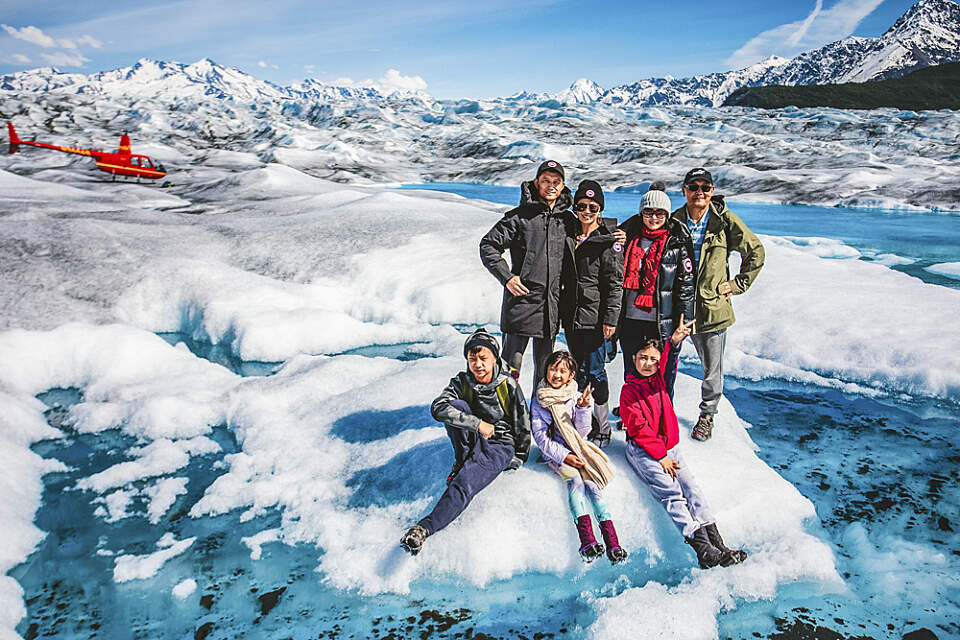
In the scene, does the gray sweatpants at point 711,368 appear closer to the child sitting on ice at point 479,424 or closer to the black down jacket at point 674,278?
the black down jacket at point 674,278

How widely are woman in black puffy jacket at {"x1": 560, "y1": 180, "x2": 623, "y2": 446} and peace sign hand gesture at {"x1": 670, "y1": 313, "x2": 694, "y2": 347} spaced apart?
481 mm

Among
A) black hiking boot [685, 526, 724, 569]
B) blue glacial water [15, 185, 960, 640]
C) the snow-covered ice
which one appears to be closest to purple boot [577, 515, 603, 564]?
blue glacial water [15, 185, 960, 640]

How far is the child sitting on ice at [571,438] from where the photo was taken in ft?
10.9

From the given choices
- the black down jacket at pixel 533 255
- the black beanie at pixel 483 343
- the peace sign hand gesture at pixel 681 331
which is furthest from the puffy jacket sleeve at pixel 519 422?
the peace sign hand gesture at pixel 681 331

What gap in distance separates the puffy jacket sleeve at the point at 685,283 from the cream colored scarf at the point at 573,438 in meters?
0.95

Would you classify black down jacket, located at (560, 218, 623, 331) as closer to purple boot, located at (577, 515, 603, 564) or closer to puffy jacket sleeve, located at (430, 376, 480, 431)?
puffy jacket sleeve, located at (430, 376, 480, 431)

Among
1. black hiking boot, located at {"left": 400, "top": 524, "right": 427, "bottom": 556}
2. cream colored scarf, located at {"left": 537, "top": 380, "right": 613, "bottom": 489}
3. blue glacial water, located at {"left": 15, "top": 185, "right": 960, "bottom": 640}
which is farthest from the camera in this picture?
cream colored scarf, located at {"left": 537, "top": 380, "right": 613, "bottom": 489}

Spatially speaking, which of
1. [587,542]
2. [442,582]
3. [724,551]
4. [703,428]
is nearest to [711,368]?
[703,428]

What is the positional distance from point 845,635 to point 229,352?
252 inches

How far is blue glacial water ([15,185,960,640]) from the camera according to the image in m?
2.82

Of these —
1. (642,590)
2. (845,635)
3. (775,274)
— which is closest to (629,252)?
(642,590)

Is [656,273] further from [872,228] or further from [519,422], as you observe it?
[872,228]

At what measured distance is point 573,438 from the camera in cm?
352

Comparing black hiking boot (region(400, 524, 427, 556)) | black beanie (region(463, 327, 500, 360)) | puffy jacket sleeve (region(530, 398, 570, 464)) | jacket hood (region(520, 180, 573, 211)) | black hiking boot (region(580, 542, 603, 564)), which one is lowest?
black hiking boot (region(580, 542, 603, 564))
